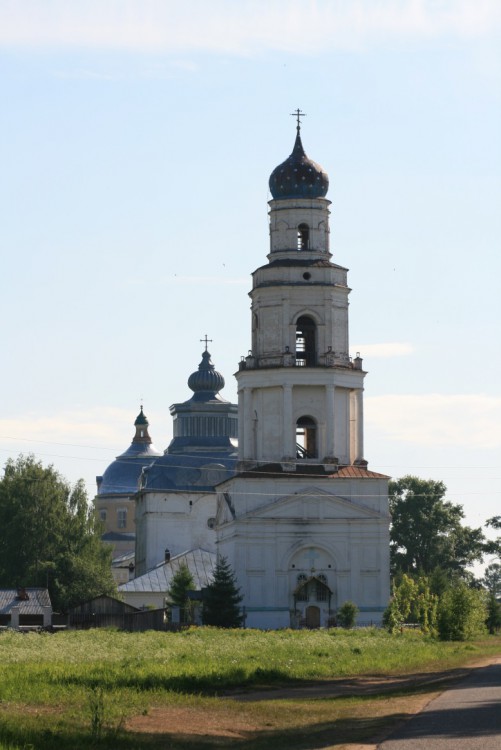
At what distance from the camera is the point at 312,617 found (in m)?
65.0

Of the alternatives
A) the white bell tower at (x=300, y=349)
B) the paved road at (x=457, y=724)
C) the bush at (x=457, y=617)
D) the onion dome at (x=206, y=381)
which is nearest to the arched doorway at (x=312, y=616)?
the white bell tower at (x=300, y=349)

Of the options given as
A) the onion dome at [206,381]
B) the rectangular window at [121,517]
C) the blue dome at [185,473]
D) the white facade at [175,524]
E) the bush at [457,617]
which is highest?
the onion dome at [206,381]

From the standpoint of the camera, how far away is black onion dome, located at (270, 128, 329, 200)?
69562 millimetres

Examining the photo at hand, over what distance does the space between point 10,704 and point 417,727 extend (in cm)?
736

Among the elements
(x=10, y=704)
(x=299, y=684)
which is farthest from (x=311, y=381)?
(x=10, y=704)

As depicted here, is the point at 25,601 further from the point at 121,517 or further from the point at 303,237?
the point at 121,517

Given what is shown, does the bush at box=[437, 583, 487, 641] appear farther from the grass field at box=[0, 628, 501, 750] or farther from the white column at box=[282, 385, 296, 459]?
the white column at box=[282, 385, 296, 459]

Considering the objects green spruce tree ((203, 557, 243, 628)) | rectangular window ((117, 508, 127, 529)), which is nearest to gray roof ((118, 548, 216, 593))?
green spruce tree ((203, 557, 243, 628))

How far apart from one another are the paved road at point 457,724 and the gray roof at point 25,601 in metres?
39.1

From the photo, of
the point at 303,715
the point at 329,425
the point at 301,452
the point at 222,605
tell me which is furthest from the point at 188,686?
the point at 301,452

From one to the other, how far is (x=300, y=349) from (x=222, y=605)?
40.2 feet

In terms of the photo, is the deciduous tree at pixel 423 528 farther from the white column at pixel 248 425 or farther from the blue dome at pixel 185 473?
the white column at pixel 248 425

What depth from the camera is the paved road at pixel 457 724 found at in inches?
771

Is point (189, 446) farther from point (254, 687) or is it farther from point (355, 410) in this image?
point (254, 687)
